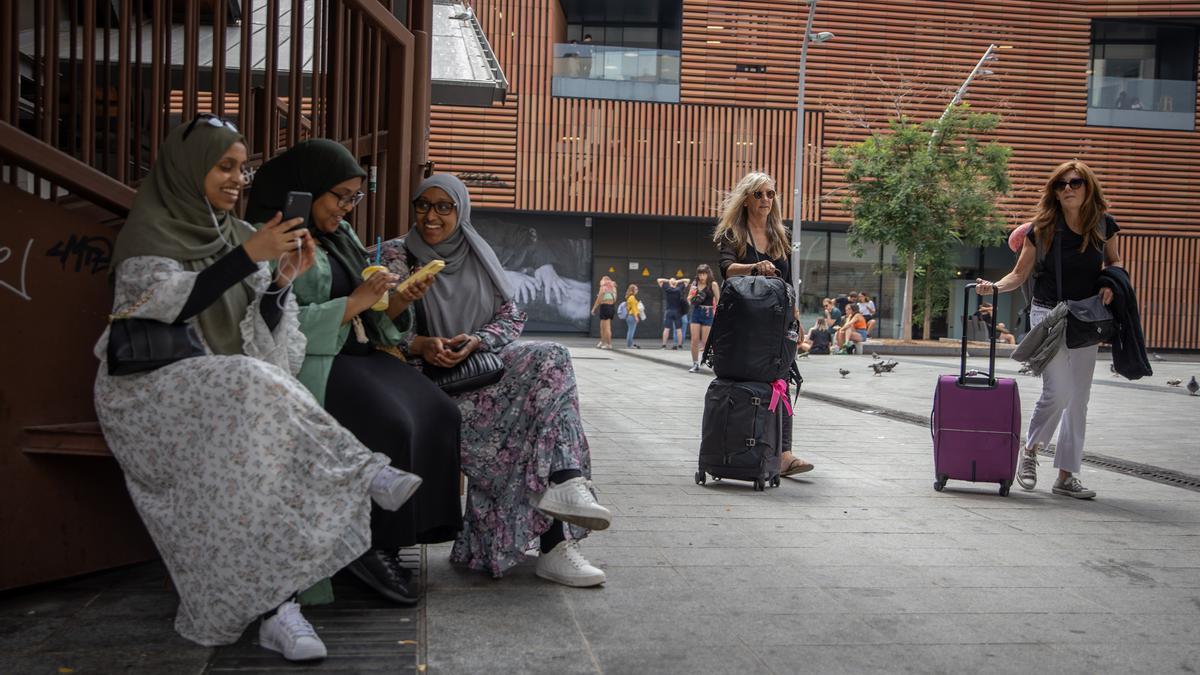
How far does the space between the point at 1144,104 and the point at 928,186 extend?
367 inches

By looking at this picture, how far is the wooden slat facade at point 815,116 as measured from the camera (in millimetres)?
31297

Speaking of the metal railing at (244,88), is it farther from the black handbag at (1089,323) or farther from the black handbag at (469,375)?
the black handbag at (1089,323)

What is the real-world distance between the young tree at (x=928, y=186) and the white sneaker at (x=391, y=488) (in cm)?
2583

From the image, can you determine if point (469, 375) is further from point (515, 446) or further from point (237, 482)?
point (237, 482)

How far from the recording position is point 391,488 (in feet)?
10.9

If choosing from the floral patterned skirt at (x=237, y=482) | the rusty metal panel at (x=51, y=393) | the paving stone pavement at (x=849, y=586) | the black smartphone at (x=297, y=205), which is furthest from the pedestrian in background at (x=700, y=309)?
the floral patterned skirt at (x=237, y=482)

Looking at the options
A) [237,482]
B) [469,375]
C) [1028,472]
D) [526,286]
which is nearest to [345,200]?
[469,375]

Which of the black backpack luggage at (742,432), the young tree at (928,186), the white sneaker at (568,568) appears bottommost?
the white sneaker at (568,568)

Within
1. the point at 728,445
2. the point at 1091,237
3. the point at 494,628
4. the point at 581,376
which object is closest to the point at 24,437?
the point at 494,628

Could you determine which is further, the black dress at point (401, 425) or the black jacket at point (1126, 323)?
the black jacket at point (1126, 323)

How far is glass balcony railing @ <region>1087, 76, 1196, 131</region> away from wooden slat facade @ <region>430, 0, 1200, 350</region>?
0.31m

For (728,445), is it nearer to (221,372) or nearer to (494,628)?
(494,628)

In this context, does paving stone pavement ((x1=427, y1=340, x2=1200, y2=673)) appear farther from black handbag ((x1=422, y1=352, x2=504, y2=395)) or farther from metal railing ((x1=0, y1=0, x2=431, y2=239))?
metal railing ((x1=0, y1=0, x2=431, y2=239))

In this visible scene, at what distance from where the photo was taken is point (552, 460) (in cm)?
414
